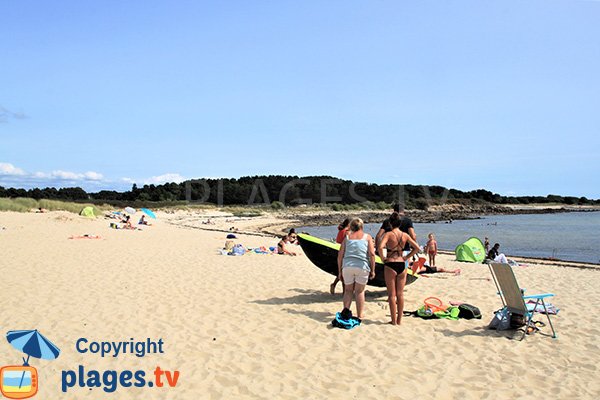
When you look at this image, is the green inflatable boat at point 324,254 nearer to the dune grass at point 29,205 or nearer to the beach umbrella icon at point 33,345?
the beach umbrella icon at point 33,345

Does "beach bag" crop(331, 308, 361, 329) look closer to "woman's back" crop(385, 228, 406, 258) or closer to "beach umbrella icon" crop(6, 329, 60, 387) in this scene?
"woman's back" crop(385, 228, 406, 258)

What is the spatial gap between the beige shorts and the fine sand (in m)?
0.64

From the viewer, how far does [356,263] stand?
5.98 metres

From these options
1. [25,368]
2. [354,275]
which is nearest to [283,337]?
[354,275]

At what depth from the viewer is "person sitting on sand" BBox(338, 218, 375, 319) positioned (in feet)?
19.6

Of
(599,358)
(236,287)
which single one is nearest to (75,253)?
(236,287)

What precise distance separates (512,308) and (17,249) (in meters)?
12.5

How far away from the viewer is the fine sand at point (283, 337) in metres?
4.15

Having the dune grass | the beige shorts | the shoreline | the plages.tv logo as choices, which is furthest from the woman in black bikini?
the dune grass

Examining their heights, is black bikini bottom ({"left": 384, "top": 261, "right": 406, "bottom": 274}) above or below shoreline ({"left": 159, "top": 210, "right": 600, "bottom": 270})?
above

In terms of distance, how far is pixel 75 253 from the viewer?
1221cm

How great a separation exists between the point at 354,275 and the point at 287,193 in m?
82.1

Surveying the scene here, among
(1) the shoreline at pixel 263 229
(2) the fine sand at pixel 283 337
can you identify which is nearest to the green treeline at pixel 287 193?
(1) the shoreline at pixel 263 229

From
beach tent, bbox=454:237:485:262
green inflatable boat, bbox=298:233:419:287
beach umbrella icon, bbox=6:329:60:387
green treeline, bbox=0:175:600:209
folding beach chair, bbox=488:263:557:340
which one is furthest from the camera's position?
green treeline, bbox=0:175:600:209
